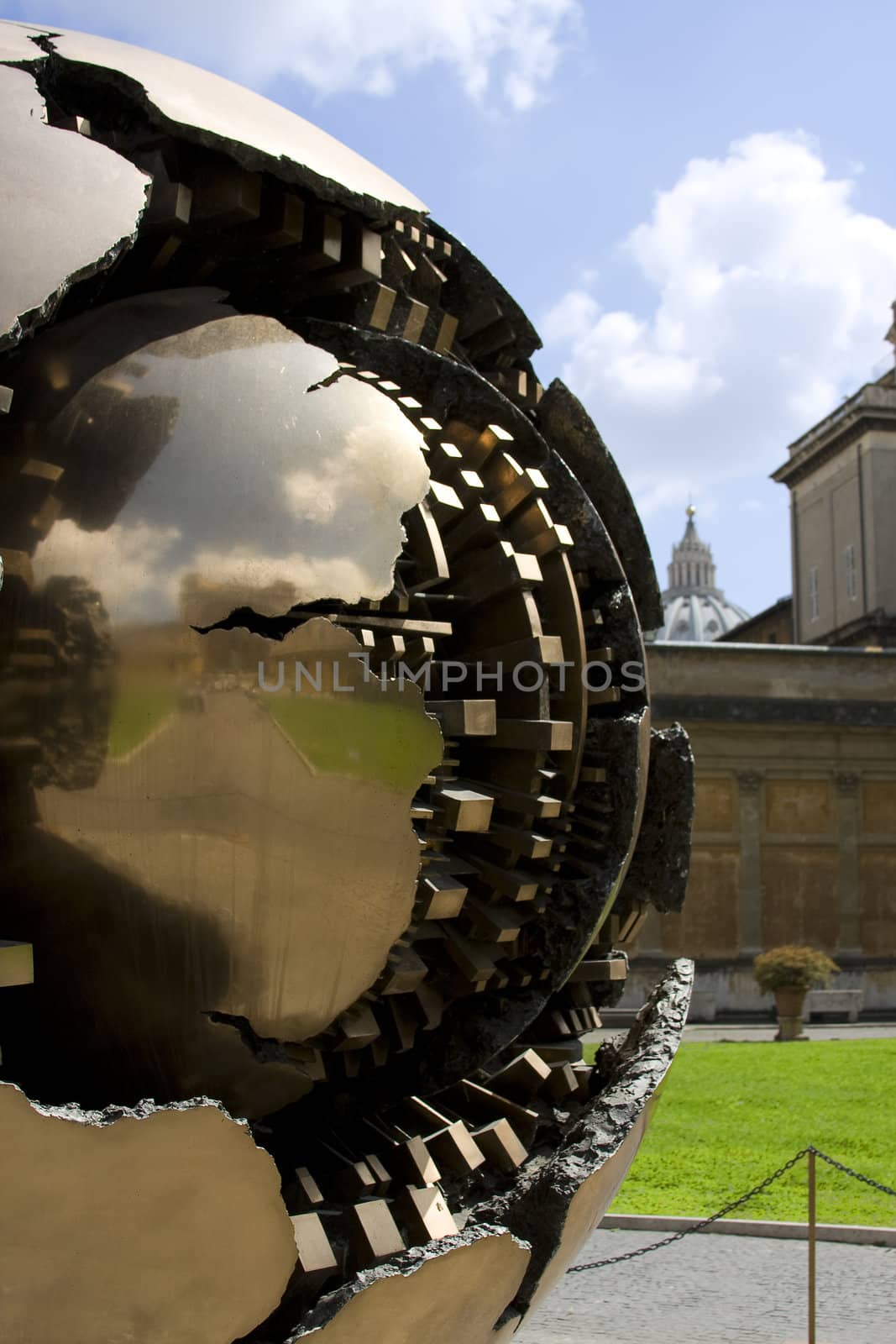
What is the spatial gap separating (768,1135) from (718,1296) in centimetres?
455

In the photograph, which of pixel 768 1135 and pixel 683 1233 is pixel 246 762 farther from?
pixel 768 1135

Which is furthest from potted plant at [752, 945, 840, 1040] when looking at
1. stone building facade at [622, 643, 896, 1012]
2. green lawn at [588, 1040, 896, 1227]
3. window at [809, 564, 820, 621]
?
window at [809, 564, 820, 621]

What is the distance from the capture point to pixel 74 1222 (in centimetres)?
265

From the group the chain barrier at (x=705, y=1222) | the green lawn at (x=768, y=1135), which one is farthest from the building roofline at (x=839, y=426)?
the chain barrier at (x=705, y=1222)

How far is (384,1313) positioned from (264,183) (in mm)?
2671

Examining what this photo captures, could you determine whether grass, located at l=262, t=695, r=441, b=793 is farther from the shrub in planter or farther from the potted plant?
the shrub in planter

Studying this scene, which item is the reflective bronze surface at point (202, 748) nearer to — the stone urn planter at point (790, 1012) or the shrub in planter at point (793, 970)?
the stone urn planter at point (790, 1012)

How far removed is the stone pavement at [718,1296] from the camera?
666cm

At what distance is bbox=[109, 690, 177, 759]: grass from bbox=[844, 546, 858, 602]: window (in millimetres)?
40493

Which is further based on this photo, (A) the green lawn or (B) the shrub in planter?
(B) the shrub in planter

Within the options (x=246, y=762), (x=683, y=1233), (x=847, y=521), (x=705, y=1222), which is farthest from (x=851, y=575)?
(x=246, y=762)

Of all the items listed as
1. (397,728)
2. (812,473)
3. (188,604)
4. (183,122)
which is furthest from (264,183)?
(812,473)

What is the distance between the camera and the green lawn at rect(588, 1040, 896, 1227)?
9633mm

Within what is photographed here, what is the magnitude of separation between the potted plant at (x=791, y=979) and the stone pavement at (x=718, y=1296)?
1404 cm
